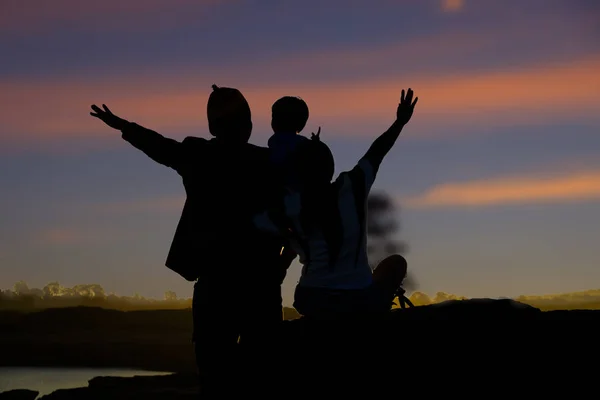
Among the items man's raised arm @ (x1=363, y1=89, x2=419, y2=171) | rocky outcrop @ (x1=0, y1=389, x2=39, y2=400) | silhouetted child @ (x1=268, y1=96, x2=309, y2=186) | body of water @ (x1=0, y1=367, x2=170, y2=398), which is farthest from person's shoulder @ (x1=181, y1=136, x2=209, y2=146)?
body of water @ (x1=0, y1=367, x2=170, y2=398)

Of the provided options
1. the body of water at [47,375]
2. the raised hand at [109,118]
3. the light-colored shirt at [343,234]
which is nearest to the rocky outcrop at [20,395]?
the body of water at [47,375]

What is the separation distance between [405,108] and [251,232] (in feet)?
4.15

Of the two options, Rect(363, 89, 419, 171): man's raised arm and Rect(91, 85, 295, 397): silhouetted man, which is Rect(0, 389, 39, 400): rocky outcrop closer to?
→ Rect(91, 85, 295, 397): silhouetted man

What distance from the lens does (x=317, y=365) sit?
5418 millimetres

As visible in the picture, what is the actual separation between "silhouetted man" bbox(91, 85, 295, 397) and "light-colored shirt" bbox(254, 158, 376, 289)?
193 mm

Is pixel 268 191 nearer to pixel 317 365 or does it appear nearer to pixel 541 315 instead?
pixel 317 365

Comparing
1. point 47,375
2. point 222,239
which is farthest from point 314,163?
point 47,375

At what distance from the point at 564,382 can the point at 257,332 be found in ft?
6.09

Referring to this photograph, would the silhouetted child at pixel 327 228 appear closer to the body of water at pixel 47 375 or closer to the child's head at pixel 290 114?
the child's head at pixel 290 114

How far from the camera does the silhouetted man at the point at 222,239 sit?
610 centimetres

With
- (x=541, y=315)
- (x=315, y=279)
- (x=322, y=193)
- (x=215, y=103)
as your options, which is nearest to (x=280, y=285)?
(x=315, y=279)

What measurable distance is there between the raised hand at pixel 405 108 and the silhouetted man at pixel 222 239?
92 centimetres

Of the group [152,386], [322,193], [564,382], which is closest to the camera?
[564,382]

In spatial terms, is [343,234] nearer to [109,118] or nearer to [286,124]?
[286,124]
